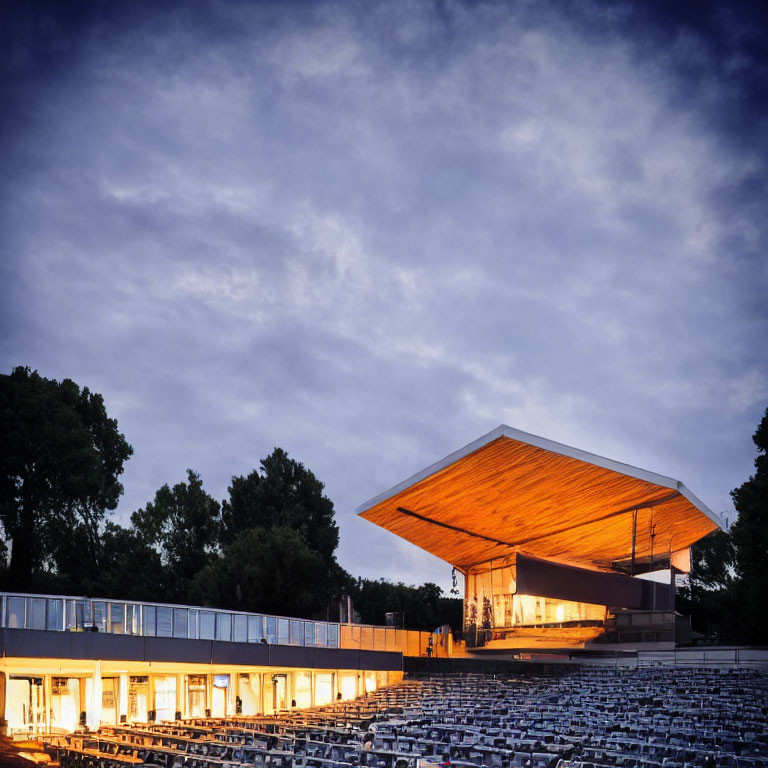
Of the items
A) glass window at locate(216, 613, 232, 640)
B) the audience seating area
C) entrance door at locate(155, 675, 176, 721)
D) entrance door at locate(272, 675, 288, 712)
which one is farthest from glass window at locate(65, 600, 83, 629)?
entrance door at locate(272, 675, 288, 712)

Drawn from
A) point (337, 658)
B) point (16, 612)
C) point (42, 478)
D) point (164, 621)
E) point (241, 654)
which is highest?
point (42, 478)

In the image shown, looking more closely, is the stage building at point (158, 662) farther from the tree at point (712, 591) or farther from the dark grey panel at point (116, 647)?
the tree at point (712, 591)

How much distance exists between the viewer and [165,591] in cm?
5541

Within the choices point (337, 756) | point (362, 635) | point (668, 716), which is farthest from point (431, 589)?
point (337, 756)

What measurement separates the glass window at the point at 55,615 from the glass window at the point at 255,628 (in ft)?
24.9

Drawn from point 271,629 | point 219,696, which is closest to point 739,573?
point 271,629

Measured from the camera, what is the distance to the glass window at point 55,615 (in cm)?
2422

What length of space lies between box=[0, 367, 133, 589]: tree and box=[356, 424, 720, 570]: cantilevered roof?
646 inches

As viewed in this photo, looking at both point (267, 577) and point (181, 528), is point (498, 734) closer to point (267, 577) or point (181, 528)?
point (267, 577)

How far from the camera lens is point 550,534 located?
43875 millimetres

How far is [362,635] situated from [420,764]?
23793mm

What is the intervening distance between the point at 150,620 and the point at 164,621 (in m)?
0.53

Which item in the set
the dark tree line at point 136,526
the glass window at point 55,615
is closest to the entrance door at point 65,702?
the glass window at point 55,615

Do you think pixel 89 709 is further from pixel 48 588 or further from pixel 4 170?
pixel 4 170
